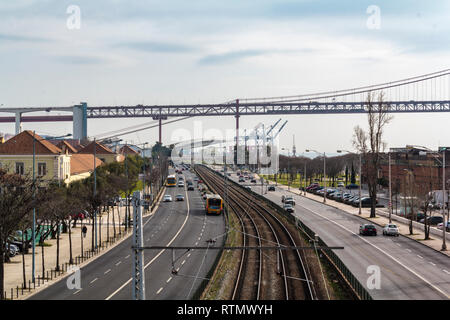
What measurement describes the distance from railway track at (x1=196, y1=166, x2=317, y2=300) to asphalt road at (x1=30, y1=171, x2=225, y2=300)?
2.27m

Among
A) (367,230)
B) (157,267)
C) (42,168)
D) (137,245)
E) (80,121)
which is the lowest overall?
(157,267)

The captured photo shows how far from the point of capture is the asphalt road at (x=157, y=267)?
1035 inches

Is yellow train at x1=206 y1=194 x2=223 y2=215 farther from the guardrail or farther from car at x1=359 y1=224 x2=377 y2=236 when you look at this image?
car at x1=359 y1=224 x2=377 y2=236

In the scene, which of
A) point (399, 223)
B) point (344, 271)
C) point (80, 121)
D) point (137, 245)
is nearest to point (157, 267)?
point (344, 271)

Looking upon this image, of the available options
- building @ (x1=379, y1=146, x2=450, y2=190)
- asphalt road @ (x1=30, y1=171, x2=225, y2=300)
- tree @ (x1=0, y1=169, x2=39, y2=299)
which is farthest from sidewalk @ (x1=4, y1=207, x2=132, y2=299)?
building @ (x1=379, y1=146, x2=450, y2=190)

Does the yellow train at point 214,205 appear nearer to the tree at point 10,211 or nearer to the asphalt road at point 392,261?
the asphalt road at point 392,261

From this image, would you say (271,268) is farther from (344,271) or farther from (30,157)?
(30,157)

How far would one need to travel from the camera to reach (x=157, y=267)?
109ft

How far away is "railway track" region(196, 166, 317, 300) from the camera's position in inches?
1036

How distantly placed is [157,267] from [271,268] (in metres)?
6.69

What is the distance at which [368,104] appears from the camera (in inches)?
2392

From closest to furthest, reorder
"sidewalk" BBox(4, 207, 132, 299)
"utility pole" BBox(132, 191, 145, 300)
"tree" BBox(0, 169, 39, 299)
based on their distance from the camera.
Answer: "utility pole" BBox(132, 191, 145, 300) → "tree" BBox(0, 169, 39, 299) → "sidewalk" BBox(4, 207, 132, 299)

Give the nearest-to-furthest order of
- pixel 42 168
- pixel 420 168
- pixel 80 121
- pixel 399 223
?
A: pixel 399 223 → pixel 42 168 → pixel 420 168 → pixel 80 121
